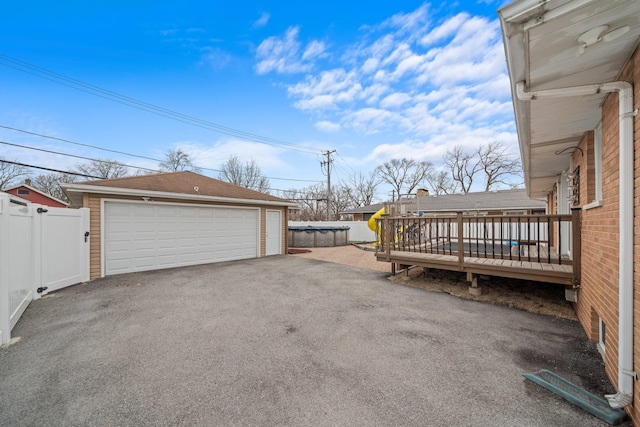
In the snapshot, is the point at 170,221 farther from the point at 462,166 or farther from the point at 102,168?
the point at 462,166

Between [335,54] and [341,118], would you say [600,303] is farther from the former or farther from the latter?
[341,118]

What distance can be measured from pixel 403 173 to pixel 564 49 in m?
30.5

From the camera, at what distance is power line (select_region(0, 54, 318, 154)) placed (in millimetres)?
10531

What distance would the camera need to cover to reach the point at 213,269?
7.61 m

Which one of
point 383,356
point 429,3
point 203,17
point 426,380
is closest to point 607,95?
point 426,380

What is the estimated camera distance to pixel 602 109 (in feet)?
9.12

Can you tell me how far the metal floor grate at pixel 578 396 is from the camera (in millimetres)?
1827

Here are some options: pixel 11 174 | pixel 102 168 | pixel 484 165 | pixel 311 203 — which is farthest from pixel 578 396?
pixel 11 174

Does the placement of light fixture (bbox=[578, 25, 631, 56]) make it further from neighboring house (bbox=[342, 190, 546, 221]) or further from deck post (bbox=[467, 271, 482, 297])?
neighboring house (bbox=[342, 190, 546, 221])

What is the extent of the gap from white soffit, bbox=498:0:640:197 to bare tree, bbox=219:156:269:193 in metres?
26.5

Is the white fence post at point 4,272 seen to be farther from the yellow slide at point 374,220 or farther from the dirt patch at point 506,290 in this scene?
the yellow slide at point 374,220

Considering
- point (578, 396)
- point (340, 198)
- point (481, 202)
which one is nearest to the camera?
point (578, 396)

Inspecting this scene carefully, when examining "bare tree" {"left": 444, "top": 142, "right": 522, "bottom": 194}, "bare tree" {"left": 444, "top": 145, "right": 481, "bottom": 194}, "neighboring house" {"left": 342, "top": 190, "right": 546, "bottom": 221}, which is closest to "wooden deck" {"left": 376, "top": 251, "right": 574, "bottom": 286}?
"neighboring house" {"left": 342, "top": 190, "right": 546, "bottom": 221}

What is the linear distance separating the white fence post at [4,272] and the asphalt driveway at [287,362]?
22cm
